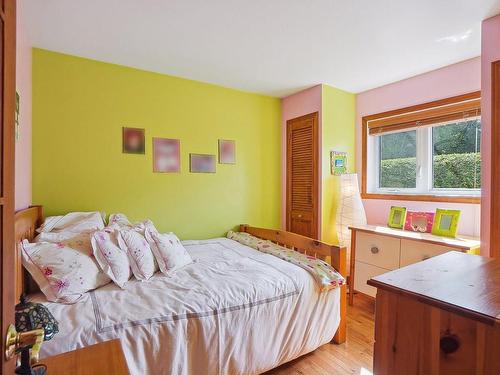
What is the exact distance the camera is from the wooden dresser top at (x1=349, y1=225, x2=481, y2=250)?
6.22 feet

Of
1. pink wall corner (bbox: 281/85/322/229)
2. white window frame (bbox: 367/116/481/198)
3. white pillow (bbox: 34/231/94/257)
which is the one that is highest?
pink wall corner (bbox: 281/85/322/229)

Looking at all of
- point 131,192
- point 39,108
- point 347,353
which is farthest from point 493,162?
point 39,108

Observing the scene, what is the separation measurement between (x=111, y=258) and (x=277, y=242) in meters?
1.49

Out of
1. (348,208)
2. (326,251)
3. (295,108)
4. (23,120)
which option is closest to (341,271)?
(326,251)

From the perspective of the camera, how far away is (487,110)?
1.75 metres

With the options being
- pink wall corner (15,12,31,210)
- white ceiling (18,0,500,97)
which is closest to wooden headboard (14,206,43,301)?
pink wall corner (15,12,31,210)

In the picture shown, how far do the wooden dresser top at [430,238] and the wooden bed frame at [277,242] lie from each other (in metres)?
0.56

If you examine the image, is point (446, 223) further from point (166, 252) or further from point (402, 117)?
point (166, 252)

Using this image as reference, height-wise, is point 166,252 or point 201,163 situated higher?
point 201,163

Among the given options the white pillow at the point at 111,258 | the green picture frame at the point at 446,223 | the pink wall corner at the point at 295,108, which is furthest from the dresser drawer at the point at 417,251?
the white pillow at the point at 111,258

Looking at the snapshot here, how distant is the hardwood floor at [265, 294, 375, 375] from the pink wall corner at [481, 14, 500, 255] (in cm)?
103

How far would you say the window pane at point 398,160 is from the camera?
9.05ft

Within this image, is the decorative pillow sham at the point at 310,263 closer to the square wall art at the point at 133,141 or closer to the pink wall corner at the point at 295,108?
the pink wall corner at the point at 295,108

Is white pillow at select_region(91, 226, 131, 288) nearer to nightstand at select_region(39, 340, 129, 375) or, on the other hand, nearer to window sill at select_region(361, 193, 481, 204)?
nightstand at select_region(39, 340, 129, 375)
